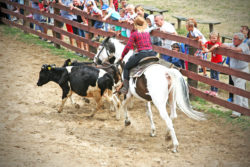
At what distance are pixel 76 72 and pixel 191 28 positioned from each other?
3314 mm

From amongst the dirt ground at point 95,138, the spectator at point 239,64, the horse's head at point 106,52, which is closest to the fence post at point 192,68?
the spectator at point 239,64

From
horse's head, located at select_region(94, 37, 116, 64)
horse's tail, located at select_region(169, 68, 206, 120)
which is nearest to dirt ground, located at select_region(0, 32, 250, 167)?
horse's tail, located at select_region(169, 68, 206, 120)

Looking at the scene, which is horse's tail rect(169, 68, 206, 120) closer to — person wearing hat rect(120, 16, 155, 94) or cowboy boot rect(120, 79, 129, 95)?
person wearing hat rect(120, 16, 155, 94)

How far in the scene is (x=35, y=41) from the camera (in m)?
15.1

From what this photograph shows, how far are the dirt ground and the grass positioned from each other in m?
3.57

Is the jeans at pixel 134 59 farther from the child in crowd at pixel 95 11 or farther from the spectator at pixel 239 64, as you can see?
the child in crowd at pixel 95 11

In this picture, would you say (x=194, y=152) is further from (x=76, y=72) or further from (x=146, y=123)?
(x=76, y=72)

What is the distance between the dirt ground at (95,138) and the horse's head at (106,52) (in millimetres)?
1233

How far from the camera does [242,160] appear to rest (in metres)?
6.61

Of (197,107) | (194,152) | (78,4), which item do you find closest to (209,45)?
(197,107)

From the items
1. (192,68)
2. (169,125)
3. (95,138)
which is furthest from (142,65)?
(192,68)

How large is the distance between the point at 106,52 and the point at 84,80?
1.34 metres

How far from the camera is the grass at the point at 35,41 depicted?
13381 mm

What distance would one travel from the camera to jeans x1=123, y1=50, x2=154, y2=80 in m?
7.51
